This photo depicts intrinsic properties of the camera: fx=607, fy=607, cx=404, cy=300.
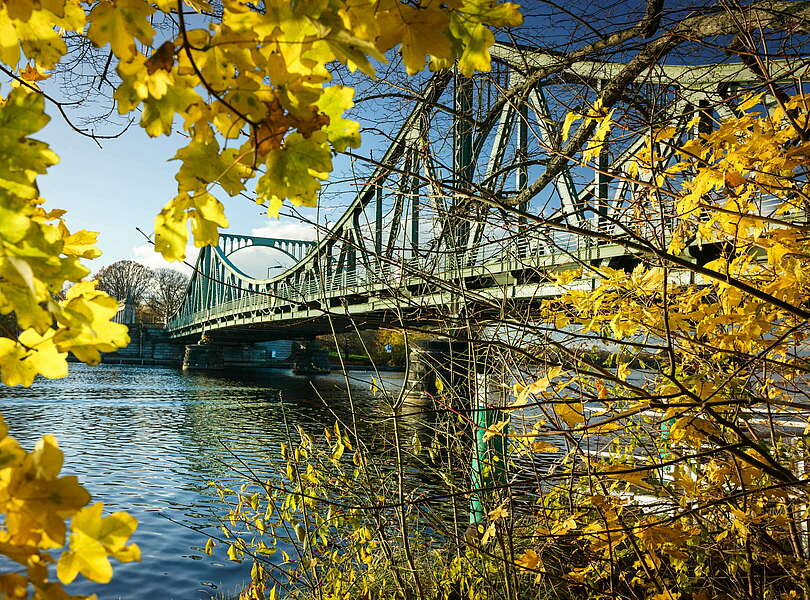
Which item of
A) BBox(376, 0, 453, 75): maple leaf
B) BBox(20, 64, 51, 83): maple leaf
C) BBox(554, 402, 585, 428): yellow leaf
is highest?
BBox(20, 64, 51, 83): maple leaf

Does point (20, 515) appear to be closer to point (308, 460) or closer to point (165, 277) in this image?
point (308, 460)

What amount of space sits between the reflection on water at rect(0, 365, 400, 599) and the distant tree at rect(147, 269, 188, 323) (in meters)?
26.0

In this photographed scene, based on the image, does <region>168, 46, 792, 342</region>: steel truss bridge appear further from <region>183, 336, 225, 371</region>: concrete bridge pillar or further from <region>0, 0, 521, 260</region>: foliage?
<region>183, 336, 225, 371</region>: concrete bridge pillar

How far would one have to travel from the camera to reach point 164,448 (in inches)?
500

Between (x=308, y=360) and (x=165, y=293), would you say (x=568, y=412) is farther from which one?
(x=165, y=293)

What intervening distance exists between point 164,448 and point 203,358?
38.3m

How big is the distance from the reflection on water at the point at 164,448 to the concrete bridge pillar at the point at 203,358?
21.8 m

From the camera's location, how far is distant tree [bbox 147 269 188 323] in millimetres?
51969

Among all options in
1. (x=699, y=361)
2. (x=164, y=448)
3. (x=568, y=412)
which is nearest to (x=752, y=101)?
(x=699, y=361)

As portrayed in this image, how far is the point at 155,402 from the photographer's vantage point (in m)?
21.7

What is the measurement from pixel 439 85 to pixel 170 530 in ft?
22.1

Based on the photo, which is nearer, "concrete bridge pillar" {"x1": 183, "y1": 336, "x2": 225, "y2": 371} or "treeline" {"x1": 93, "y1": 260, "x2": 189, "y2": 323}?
"concrete bridge pillar" {"x1": 183, "y1": 336, "x2": 225, "y2": 371}

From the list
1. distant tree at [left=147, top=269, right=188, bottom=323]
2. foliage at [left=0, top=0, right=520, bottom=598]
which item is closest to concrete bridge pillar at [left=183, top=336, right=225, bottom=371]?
distant tree at [left=147, top=269, right=188, bottom=323]

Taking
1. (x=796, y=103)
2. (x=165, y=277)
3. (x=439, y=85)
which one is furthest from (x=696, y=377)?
(x=165, y=277)
